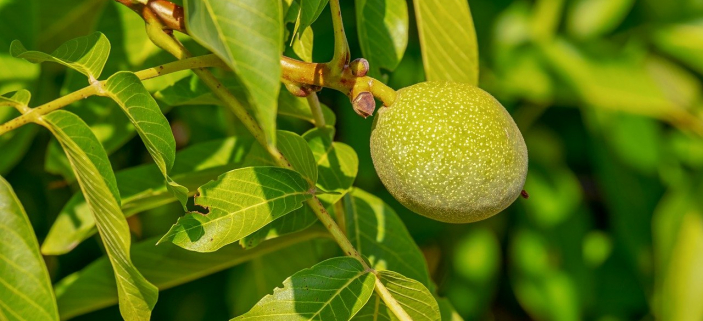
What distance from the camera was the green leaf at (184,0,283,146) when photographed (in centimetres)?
59

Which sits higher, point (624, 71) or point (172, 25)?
point (172, 25)

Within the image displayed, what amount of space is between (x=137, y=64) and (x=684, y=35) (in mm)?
1363

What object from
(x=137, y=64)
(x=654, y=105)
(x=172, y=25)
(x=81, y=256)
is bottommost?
(x=81, y=256)

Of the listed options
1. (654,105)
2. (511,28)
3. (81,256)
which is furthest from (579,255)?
(81,256)

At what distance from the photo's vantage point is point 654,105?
176 cm

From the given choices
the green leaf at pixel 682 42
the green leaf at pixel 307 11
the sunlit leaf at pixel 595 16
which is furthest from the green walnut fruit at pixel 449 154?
the green leaf at pixel 682 42

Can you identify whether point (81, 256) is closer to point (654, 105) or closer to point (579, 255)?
point (579, 255)

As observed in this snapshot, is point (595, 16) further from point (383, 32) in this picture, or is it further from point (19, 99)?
point (19, 99)

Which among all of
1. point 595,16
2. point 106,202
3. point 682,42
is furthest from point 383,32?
point 682,42

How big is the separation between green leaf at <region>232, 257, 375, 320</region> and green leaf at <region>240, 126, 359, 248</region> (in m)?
0.13

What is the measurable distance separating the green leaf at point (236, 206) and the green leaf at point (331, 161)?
0.15m

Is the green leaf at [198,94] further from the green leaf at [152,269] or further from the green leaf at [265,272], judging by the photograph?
the green leaf at [265,272]

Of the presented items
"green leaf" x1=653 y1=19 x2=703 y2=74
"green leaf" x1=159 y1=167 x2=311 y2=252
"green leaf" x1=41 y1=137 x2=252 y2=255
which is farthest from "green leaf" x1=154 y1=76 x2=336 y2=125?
"green leaf" x1=653 y1=19 x2=703 y2=74

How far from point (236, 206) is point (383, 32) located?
0.40 metres
